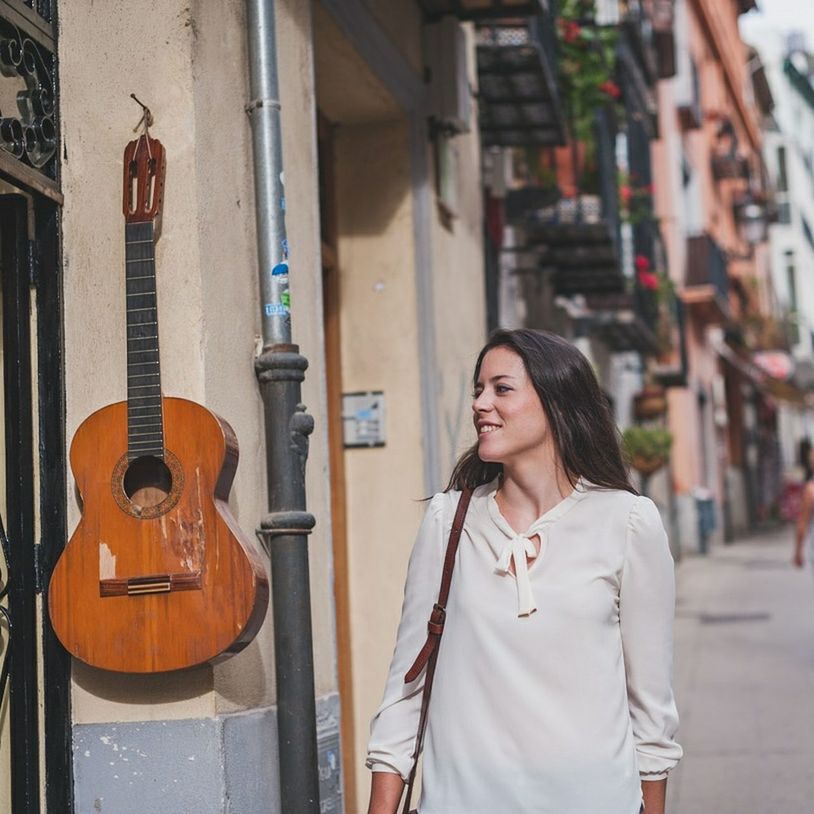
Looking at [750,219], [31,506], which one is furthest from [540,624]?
[750,219]

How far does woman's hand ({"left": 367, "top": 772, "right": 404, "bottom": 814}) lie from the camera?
2902mm

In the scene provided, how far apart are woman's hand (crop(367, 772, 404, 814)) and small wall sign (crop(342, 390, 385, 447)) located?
12.9ft

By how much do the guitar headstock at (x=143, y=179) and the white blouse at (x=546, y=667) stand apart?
1472 mm

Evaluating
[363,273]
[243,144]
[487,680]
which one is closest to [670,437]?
[363,273]

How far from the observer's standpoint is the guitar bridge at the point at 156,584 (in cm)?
372

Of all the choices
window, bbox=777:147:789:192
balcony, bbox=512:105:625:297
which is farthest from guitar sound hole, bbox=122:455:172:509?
window, bbox=777:147:789:192

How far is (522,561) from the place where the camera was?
288 cm

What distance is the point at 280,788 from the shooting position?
13.8 feet

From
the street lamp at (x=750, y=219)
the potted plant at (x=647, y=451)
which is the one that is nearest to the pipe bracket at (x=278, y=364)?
the potted plant at (x=647, y=451)

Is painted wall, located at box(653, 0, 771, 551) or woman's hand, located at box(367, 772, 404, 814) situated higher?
painted wall, located at box(653, 0, 771, 551)

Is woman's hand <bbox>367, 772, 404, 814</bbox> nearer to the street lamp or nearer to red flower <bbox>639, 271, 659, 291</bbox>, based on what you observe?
red flower <bbox>639, 271, 659, 291</bbox>

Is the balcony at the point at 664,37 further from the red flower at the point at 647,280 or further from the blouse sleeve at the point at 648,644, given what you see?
the blouse sleeve at the point at 648,644

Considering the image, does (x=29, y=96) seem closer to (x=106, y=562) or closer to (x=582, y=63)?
(x=106, y=562)

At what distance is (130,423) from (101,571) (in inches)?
15.0
